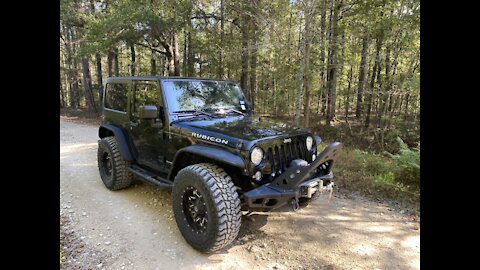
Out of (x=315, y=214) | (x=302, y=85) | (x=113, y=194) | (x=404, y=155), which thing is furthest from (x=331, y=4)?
(x=113, y=194)

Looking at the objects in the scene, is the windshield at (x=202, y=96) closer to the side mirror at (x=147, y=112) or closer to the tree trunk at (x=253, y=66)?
the side mirror at (x=147, y=112)

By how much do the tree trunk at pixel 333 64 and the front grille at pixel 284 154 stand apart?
18.2 feet

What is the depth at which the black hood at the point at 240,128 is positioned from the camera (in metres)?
3.27

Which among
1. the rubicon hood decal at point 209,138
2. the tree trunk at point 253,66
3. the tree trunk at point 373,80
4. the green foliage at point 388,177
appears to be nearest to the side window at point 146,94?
the rubicon hood decal at point 209,138

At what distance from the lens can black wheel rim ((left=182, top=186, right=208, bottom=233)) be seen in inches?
125

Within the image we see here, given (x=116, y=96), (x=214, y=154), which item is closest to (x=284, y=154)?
(x=214, y=154)

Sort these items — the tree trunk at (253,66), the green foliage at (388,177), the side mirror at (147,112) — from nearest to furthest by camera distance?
the side mirror at (147,112) → the green foliage at (388,177) → the tree trunk at (253,66)

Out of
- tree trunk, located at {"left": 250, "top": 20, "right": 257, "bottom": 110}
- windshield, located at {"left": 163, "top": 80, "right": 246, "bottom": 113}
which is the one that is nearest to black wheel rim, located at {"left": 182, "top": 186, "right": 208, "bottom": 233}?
windshield, located at {"left": 163, "top": 80, "right": 246, "bottom": 113}

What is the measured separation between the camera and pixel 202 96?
425cm

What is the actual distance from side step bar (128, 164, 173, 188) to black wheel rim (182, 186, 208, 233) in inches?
19.4

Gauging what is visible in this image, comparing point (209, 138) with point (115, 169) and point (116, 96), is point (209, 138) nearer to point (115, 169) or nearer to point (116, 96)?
point (115, 169)

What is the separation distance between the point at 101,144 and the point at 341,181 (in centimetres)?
433

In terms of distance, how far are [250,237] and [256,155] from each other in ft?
3.70
